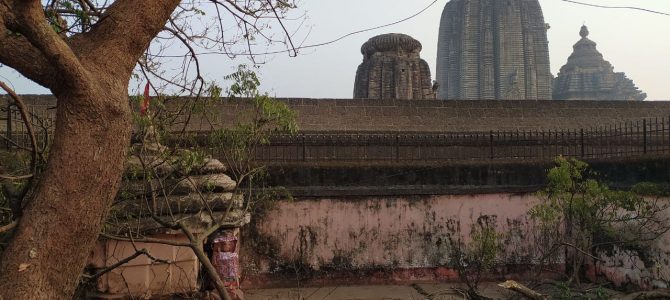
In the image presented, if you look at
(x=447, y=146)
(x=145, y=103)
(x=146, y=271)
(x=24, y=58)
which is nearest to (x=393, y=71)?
(x=447, y=146)

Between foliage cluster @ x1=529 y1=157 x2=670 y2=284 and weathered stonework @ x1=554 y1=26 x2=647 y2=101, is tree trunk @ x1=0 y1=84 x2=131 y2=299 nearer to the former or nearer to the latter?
foliage cluster @ x1=529 y1=157 x2=670 y2=284

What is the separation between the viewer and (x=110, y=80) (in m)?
2.97

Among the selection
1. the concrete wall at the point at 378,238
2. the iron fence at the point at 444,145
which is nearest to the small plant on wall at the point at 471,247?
the concrete wall at the point at 378,238

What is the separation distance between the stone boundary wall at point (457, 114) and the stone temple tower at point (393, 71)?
5280 mm

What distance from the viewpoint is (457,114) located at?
1159 cm

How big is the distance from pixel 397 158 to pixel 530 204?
229 cm

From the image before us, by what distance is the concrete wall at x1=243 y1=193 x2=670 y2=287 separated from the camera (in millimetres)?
8031

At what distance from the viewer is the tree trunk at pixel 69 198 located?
2666 mm

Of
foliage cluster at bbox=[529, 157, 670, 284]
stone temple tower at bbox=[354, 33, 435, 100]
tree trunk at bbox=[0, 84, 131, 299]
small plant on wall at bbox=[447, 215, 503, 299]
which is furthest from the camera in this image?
stone temple tower at bbox=[354, 33, 435, 100]

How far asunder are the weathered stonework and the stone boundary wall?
95.2ft

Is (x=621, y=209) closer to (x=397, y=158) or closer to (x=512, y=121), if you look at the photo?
(x=397, y=158)

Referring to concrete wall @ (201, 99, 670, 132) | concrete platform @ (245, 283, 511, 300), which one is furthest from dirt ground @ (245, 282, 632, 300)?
concrete wall @ (201, 99, 670, 132)

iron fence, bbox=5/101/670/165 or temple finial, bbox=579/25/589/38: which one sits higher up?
temple finial, bbox=579/25/589/38

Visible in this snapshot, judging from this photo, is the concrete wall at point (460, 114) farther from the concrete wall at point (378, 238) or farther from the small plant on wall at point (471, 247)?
the small plant on wall at point (471, 247)
